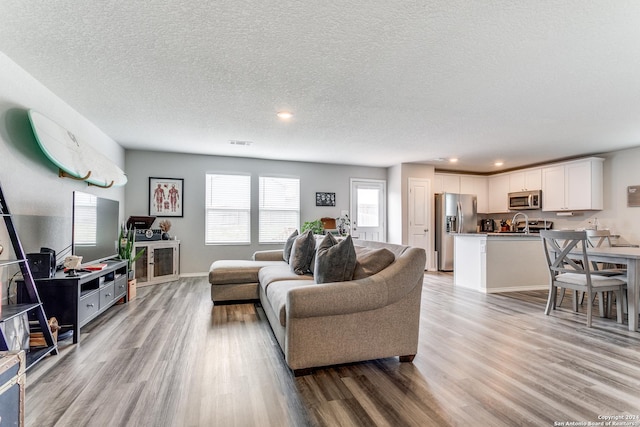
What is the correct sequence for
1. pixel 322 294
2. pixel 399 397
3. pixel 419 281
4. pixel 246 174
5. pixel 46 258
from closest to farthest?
pixel 399 397 → pixel 322 294 → pixel 419 281 → pixel 46 258 → pixel 246 174

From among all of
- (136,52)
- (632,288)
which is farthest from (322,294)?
(632,288)

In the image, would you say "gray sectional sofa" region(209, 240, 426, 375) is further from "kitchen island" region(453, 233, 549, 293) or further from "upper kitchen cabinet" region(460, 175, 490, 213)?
"upper kitchen cabinet" region(460, 175, 490, 213)

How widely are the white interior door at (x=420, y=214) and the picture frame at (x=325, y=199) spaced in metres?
1.71

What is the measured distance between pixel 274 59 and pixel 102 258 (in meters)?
3.11

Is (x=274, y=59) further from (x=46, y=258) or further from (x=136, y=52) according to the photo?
(x=46, y=258)

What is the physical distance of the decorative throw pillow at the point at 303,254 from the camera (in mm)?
3479

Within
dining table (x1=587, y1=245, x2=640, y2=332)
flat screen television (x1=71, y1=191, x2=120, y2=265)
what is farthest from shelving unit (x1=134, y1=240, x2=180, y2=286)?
dining table (x1=587, y1=245, x2=640, y2=332)

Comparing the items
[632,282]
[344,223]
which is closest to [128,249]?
[344,223]

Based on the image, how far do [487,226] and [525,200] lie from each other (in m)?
1.40

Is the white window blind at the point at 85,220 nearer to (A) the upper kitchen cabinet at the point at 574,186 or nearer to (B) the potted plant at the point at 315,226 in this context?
(B) the potted plant at the point at 315,226

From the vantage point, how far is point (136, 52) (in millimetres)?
2373

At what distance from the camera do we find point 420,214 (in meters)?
7.01

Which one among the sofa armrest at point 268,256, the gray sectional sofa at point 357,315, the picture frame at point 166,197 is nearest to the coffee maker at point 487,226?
the sofa armrest at point 268,256

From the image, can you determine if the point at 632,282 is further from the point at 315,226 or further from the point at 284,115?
the point at 315,226
